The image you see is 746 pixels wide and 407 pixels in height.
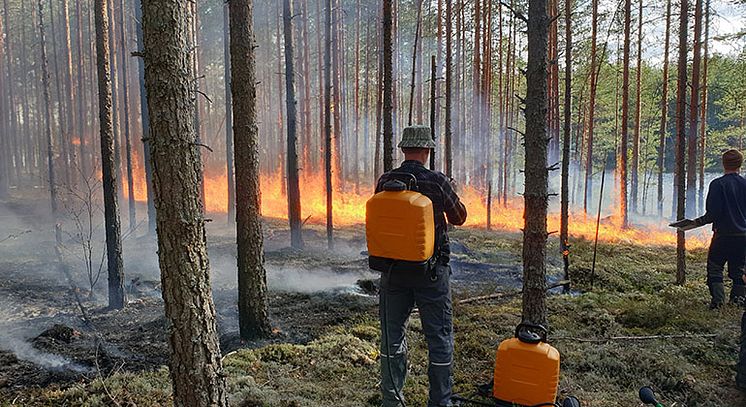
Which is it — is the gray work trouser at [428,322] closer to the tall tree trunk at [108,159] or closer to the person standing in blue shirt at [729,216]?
the person standing in blue shirt at [729,216]

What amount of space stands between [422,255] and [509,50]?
25.1 m

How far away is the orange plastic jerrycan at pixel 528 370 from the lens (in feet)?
12.4

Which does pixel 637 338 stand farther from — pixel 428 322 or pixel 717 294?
pixel 428 322

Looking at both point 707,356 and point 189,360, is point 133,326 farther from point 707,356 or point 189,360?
point 707,356

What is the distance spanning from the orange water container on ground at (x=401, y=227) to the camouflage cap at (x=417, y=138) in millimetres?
626

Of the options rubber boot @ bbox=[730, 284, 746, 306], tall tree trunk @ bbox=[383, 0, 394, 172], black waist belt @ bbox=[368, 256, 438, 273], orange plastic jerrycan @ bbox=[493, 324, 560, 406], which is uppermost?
tall tree trunk @ bbox=[383, 0, 394, 172]

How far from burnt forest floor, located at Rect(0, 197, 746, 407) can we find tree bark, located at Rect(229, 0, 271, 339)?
1.85ft

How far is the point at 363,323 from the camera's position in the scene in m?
7.70

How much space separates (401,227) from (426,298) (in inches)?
30.9

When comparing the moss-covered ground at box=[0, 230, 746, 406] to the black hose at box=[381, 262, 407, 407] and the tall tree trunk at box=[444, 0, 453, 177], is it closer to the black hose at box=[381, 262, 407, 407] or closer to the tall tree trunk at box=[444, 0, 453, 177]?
the black hose at box=[381, 262, 407, 407]

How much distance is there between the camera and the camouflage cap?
4348 mm

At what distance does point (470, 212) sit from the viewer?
89.5 feet

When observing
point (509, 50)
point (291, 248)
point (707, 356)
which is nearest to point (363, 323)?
point (707, 356)

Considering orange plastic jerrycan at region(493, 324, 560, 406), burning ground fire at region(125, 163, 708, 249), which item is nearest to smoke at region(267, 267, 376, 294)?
burning ground fire at region(125, 163, 708, 249)
